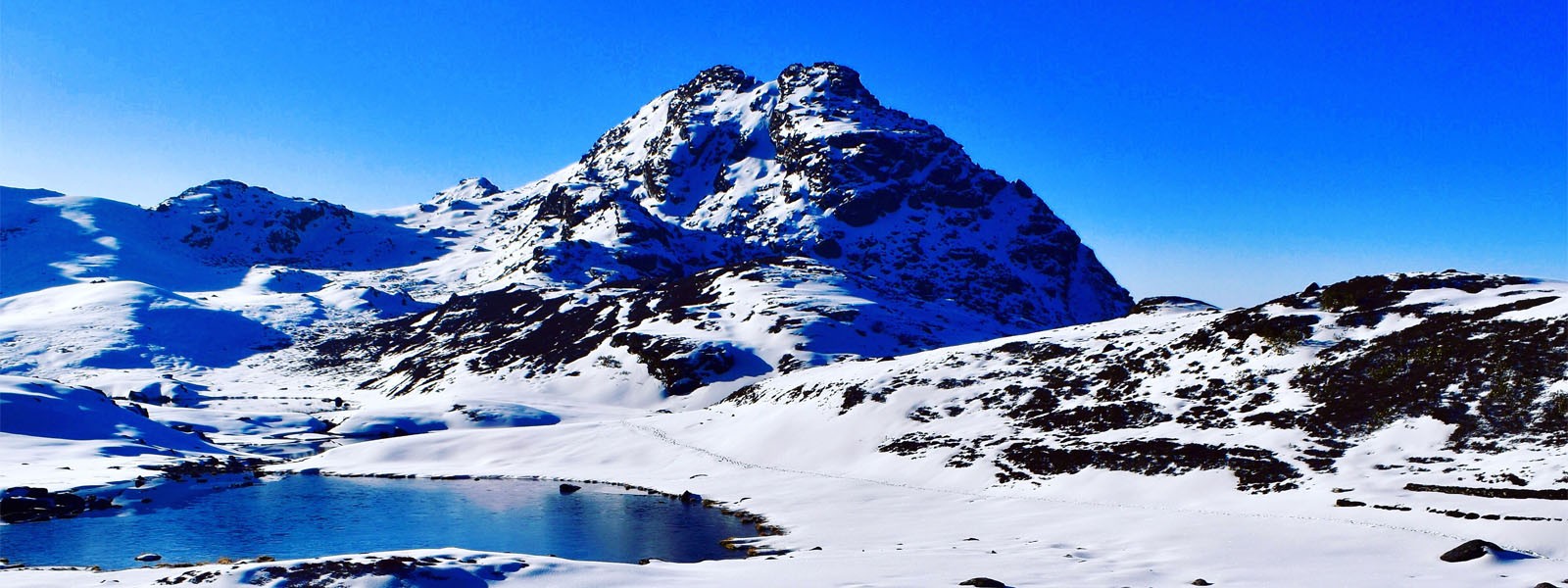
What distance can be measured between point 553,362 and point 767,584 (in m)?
121

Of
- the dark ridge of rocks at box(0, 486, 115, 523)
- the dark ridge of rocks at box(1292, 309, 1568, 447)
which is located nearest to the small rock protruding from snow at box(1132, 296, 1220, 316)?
the dark ridge of rocks at box(1292, 309, 1568, 447)

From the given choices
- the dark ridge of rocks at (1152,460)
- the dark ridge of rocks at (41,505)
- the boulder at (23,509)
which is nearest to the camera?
the dark ridge of rocks at (1152,460)

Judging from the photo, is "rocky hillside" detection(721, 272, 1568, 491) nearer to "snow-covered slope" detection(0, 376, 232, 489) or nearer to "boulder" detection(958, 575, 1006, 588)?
"boulder" detection(958, 575, 1006, 588)

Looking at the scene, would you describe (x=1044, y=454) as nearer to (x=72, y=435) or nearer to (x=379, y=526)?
(x=379, y=526)

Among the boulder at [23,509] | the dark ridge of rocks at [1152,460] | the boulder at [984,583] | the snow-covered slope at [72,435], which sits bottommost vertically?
the boulder at [984,583]

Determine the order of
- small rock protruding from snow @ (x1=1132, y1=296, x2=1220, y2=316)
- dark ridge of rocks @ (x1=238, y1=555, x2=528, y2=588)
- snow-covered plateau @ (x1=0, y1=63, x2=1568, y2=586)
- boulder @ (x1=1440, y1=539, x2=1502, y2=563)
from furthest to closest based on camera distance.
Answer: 1. small rock protruding from snow @ (x1=1132, y1=296, x2=1220, y2=316)
2. snow-covered plateau @ (x1=0, y1=63, x2=1568, y2=586)
3. boulder @ (x1=1440, y1=539, x2=1502, y2=563)
4. dark ridge of rocks @ (x1=238, y1=555, x2=528, y2=588)

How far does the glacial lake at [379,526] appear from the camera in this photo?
43.3 meters

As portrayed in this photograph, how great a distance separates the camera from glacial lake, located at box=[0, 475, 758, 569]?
→ 4328 cm

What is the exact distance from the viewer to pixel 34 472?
2486 inches

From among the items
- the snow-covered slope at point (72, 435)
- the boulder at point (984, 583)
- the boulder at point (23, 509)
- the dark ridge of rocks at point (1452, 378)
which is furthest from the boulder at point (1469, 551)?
the snow-covered slope at point (72, 435)

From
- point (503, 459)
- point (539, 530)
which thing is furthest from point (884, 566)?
point (503, 459)

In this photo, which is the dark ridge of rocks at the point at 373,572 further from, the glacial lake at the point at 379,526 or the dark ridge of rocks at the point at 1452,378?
the dark ridge of rocks at the point at 1452,378

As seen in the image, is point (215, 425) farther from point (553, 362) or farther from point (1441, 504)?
point (1441, 504)

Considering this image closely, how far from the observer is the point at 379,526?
169 ft
